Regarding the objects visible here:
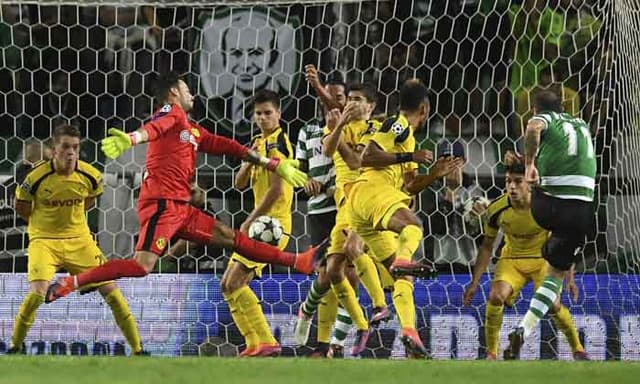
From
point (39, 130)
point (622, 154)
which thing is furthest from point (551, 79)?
point (39, 130)

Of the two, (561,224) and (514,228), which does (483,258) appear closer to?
(514,228)

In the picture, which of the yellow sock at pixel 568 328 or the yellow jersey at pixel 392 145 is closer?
the yellow jersey at pixel 392 145

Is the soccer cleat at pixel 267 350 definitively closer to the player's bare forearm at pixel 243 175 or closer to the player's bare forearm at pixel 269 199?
the player's bare forearm at pixel 269 199

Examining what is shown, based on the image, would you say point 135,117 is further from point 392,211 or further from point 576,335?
point 576,335

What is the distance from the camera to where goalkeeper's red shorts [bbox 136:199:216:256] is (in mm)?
8234

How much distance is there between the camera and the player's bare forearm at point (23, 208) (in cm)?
873

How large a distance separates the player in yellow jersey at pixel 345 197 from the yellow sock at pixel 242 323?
23.6 inches

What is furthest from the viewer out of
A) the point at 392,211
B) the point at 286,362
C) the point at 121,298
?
the point at 121,298

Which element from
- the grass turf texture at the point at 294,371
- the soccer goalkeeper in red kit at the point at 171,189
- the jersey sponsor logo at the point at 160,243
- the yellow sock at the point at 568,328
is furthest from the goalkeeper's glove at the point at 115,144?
the yellow sock at the point at 568,328

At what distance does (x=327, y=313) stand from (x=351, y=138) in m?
1.20

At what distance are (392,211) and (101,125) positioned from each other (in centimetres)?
249

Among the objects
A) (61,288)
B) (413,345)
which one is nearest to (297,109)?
(61,288)

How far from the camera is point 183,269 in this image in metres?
9.70

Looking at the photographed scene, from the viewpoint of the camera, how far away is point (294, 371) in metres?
5.98
